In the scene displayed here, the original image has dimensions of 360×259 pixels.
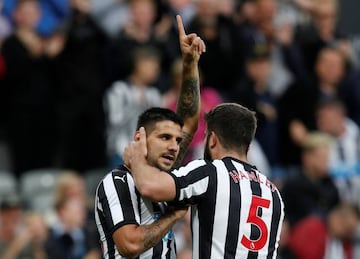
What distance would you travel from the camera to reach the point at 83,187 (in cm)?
1331

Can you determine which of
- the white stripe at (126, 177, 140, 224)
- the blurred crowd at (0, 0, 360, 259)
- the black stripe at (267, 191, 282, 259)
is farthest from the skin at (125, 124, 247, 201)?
the blurred crowd at (0, 0, 360, 259)

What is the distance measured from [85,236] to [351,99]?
4271 millimetres

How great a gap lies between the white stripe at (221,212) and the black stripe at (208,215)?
0.07 ft

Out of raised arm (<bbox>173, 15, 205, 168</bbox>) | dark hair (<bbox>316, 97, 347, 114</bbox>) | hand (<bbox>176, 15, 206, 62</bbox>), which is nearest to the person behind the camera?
hand (<bbox>176, 15, 206, 62</bbox>)

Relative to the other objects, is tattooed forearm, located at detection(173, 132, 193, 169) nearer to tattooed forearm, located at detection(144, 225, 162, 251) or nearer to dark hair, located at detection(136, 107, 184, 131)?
dark hair, located at detection(136, 107, 184, 131)

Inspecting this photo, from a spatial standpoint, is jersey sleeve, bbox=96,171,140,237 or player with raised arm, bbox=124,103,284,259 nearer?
player with raised arm, bbox=124,103,284,259

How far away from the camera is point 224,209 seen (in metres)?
7.49

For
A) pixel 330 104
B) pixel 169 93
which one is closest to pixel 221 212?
pixel 169 93

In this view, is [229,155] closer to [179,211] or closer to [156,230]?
[179,211]

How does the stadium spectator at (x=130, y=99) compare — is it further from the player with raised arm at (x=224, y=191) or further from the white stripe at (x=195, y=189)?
the white stripe at (x=195, y=189)

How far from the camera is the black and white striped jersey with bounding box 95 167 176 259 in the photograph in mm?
7555

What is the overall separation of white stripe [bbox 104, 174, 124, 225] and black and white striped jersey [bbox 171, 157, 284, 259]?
384 mm

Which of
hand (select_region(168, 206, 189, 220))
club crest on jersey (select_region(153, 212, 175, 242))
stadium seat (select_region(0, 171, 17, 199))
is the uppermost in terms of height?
hand (select_region(168, 206, 189, 220))

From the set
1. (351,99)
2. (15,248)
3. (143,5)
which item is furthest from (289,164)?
(15,248)
